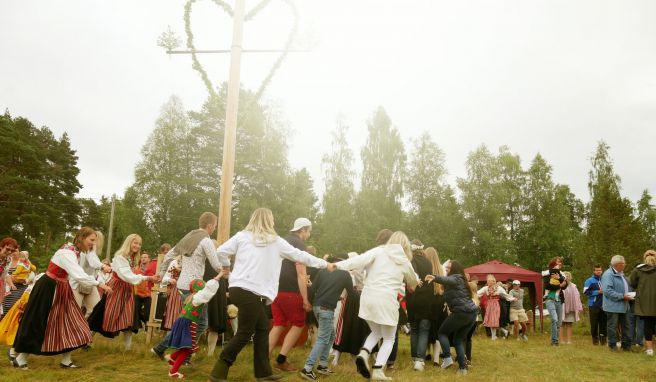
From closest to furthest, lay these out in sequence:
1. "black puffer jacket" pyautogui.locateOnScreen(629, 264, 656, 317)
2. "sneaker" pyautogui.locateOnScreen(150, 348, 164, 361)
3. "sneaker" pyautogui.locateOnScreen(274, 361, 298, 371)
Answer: "sneaker" pyautogui.locateOnScreen(274, 361, 298, 371) < "sneaker" pyautogui.locateOnScreen(150, 348, 164, 361) < "black puffer jacket" pyautogui.locateOnScreen(629, 264, 656, 317)

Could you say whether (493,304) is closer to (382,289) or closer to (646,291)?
(646,291)

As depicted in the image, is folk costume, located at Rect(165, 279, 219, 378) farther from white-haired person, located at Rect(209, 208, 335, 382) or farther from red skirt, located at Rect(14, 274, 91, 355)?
red skirt, located at Rect(14, 274, 91, 355)

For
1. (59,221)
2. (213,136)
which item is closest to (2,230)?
(59,221)

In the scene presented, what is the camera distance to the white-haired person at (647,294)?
34.2ft

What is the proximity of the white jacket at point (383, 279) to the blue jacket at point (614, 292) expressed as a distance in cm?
703

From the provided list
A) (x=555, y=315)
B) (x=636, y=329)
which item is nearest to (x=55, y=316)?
(x=555, y=315)

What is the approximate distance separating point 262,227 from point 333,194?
32.9m

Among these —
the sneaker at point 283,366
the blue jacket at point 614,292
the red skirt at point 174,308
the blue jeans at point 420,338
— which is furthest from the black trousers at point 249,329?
the blue jacket at point 614,292

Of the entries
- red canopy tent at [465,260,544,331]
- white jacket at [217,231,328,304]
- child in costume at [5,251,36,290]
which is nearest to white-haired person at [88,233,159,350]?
child in costume at [5,251,36,290]

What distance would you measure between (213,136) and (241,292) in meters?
29.9

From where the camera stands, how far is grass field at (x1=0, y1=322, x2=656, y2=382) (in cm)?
606

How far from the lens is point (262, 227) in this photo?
570 centimetres

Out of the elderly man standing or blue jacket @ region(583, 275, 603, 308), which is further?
blue jacket @ region(583, 275, 603, 308)

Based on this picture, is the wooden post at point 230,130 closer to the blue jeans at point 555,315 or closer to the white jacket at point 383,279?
the white jacket at point 383,279
